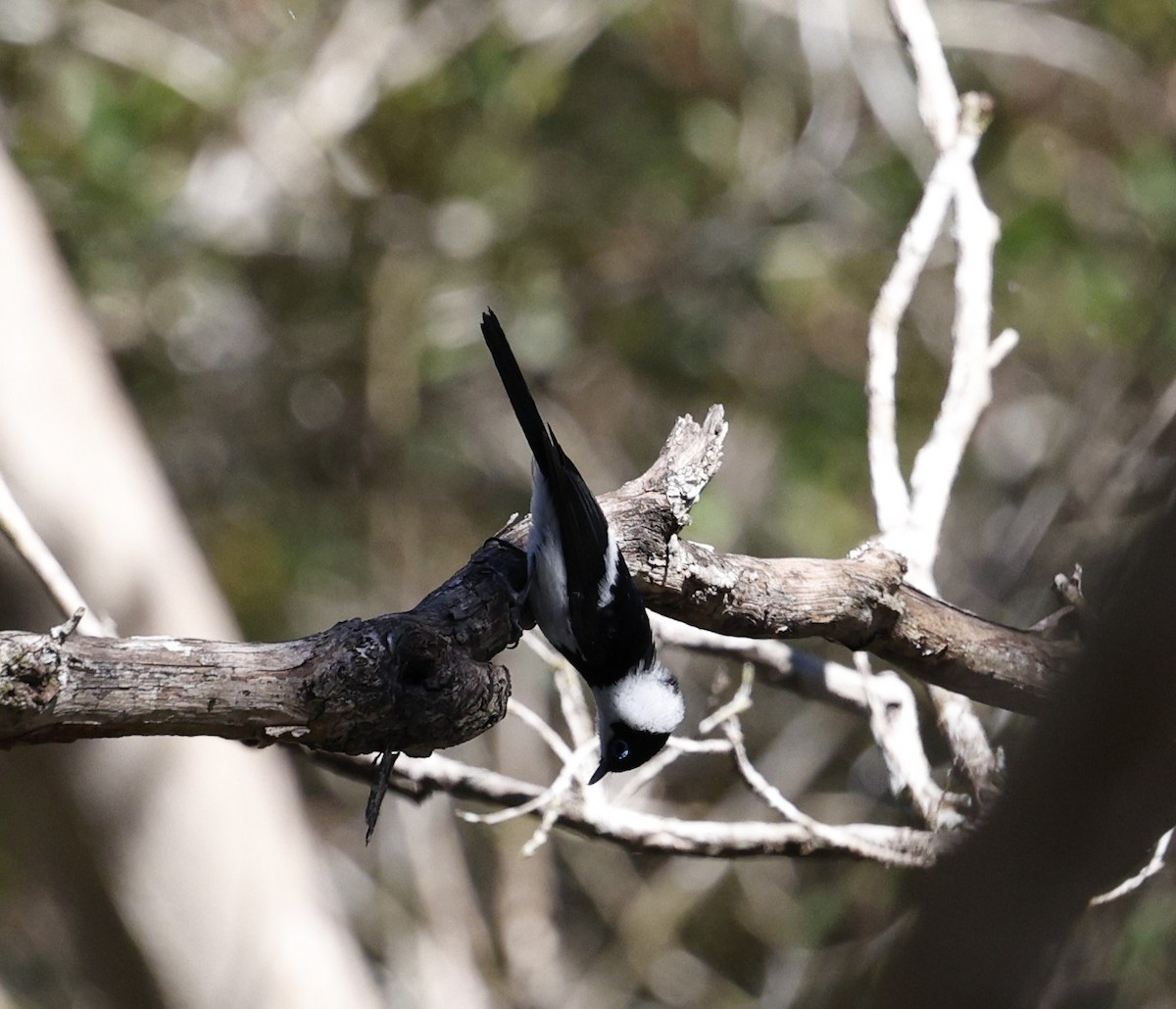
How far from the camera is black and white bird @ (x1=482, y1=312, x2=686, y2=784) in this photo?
9.35 feet

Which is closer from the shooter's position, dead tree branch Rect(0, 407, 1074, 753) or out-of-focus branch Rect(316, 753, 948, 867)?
dead tree branch Rect(0, 407, 1074, 753)

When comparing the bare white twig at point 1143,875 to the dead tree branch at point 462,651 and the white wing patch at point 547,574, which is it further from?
the white wing patch at point 547,574

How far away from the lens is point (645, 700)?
11.3ft

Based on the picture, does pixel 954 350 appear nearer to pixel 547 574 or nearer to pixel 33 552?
pixel 547 574

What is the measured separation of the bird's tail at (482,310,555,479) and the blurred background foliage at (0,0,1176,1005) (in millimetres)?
2425

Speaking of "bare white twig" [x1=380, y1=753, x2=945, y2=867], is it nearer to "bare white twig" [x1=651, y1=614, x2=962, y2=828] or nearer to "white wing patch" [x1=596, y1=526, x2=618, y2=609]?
"bare white twig" [x1=651, y1=614, x2=962, y2=828]

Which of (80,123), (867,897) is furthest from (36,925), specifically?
(867,897)

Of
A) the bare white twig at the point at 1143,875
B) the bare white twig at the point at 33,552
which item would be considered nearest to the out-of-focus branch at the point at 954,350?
the bare white twig at the point at 1143,875

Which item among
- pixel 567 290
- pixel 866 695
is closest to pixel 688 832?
pixel 866 695

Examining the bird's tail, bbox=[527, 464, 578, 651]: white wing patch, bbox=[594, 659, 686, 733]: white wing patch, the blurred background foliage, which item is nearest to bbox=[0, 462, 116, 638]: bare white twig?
bbox=[527, 464, 578, 651]: white wing patch

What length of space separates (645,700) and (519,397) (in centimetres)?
91

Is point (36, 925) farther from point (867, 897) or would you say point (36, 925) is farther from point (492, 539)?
point (492, 539)

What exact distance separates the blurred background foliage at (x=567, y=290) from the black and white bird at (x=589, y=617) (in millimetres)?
2393

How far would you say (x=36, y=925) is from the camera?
738cm
